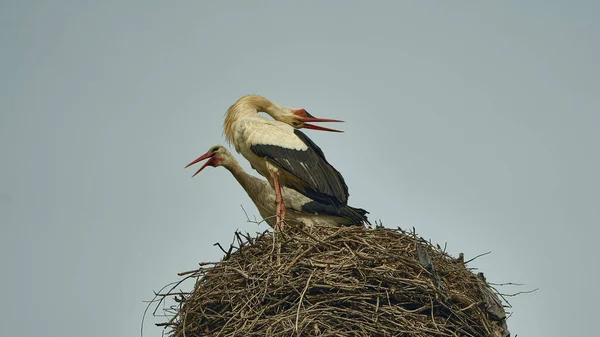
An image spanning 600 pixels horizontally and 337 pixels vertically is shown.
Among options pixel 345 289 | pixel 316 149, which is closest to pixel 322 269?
pixel 345 289

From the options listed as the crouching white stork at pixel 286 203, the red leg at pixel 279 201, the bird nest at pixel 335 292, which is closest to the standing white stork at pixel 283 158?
the red leg at pixel 279 201

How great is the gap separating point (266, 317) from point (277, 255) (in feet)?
1.80

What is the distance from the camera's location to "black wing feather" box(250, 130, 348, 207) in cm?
841

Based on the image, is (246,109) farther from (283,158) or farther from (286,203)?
(286,203)

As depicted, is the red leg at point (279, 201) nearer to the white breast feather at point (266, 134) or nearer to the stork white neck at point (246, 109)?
the white breast feather at point (266, 134)

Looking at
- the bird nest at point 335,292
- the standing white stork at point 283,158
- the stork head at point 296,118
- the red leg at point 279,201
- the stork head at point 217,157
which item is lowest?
the bird nest at point 335,292

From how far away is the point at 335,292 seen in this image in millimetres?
6891

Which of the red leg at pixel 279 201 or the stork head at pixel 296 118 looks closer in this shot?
the red leg at pixel 279 201

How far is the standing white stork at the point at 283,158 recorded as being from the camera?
843 centimetres

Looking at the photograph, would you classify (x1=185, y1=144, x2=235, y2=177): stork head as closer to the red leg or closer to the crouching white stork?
the crouching white stork

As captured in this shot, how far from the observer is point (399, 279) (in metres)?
6.91

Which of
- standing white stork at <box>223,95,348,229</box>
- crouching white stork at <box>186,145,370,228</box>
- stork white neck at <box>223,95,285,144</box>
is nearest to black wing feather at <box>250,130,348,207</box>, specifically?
standing white stork at <box>223,95,348,229</box>

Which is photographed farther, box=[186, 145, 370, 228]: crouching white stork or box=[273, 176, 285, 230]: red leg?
box=[186, 145, 370, 228]: crouching white stork

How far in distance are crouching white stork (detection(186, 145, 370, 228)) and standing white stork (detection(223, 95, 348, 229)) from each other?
0.16m
